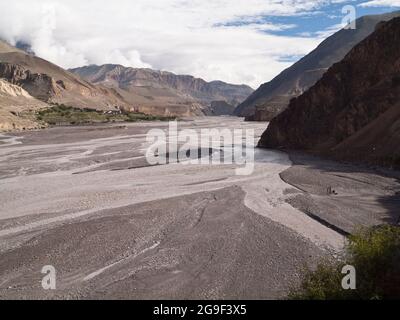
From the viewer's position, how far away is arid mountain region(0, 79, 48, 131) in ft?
277

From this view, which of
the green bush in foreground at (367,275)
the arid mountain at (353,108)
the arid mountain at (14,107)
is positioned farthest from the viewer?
the arid mountain at (14,107)

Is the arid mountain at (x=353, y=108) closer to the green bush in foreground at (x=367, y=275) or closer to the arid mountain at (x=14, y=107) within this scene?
the green bush in foreground at (x=367, y=275)

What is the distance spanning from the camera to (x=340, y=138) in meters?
40.7

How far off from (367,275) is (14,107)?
120681 millimetres

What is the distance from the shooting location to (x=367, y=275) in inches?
383

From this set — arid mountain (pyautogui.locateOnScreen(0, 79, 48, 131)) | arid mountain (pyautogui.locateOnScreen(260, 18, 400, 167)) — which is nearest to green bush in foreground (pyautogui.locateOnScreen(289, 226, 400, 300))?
arid mountain (pyautogui.locateOnScreen(260, 18, 400, 167))

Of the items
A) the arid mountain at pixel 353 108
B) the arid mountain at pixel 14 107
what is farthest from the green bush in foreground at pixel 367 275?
the arid mountain at pixel 14 107

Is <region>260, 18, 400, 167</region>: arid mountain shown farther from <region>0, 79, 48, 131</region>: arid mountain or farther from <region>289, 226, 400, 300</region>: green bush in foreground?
<region>0, 79, 48, 131</region>: arid mountain

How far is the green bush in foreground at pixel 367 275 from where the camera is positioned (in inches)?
361

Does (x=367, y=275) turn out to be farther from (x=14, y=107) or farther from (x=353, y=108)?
(x=14, y=107)

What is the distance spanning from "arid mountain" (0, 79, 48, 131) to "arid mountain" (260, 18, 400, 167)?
179ft

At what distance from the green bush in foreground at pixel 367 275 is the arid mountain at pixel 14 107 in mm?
78908
